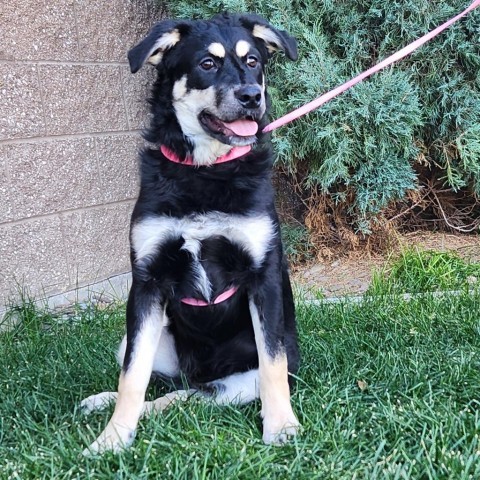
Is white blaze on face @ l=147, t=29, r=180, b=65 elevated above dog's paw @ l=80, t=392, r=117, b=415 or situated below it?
above

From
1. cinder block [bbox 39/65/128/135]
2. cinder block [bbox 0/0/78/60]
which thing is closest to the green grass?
cinder block [bbox 39/65/128/135]

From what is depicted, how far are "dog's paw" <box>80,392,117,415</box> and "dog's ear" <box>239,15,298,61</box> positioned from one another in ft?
5.62

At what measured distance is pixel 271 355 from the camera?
253cm

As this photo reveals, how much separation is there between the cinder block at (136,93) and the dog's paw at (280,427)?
10.0 feet

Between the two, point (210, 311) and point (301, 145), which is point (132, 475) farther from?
point (301, 145)

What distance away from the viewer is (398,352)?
310cm

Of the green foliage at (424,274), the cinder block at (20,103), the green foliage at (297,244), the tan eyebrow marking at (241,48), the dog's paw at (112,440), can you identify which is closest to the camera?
the dog's paw at (112,440)

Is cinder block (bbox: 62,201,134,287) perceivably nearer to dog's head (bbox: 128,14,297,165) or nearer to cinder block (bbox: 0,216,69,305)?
cinder block (bbox: 0,216,69,305)

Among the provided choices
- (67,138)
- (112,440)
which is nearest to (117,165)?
(67,138)

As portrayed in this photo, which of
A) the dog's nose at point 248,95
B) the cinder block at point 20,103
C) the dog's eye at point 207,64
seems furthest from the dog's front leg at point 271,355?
the cinder block at point 20,103

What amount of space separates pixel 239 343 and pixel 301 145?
2.32 metres

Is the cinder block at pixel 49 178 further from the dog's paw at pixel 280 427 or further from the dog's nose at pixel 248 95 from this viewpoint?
the dog's paw at pixel 280 427

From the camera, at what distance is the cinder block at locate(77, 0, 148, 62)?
4602 millimetres

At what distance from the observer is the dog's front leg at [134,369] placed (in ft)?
7.88
